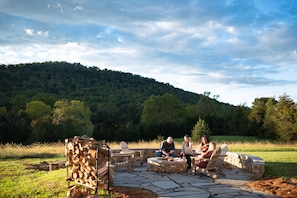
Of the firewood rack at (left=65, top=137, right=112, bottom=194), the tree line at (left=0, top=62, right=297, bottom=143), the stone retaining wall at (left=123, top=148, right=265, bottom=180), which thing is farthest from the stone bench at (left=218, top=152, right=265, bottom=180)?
Answer: the tree line at (left=0, top=62, right=297, bottom=143)

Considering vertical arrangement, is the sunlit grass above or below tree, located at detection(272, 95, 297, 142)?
below

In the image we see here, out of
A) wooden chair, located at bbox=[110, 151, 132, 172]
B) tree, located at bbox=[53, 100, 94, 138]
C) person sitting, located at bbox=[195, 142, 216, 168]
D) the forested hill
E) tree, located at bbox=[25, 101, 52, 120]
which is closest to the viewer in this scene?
person sitting, located at bbox=[195, 142, 216, 168]

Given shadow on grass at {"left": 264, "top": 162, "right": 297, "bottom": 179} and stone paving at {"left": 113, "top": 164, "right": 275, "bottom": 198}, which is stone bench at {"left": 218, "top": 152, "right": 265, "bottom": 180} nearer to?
stone paving at {"left": 113, "top": 164, "right": 275, "bottom": 198}

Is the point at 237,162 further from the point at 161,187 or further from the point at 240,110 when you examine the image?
the point at 240,110

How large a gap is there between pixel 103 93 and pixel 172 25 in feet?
152

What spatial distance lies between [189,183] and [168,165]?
4.96ft

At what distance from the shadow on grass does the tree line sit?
18548mm

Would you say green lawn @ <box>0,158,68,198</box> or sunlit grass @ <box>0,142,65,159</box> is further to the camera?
sunlit grass @ <box>0,142,65,159</box>

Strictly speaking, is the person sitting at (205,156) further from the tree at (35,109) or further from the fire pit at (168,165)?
the tree at (35,109)

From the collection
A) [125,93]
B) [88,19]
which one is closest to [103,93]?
[125,93]

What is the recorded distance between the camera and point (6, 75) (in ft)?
174

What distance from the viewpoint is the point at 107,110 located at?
167 ft

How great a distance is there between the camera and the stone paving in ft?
23.0

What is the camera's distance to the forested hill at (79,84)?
178 feet
